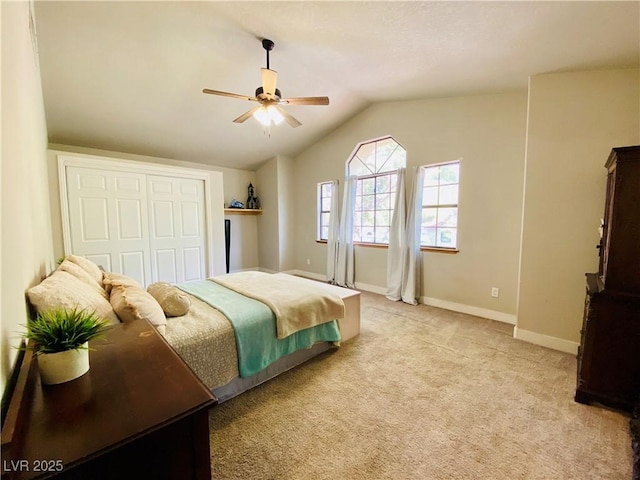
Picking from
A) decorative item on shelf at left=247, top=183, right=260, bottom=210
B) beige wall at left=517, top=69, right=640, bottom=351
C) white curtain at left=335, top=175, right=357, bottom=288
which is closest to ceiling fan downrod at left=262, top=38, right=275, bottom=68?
white curtain at left=335, top=175, right=357, bottom=288

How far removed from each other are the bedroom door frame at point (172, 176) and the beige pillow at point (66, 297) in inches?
99.9

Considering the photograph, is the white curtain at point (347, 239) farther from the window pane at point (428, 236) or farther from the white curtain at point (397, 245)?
the window pane at point (428, 236)

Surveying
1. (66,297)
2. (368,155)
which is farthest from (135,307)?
(368,155)

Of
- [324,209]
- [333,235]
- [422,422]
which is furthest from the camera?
[324,209]

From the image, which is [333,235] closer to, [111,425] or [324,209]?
[324,209]

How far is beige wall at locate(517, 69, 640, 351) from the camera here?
7.47 ft

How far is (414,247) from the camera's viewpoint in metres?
3.89

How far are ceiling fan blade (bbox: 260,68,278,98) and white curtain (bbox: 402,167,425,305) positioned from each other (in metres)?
2.30

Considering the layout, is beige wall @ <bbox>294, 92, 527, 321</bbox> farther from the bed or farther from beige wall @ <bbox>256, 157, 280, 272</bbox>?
beige wall @ <bbox>256, 157, 280, 272</bbox>

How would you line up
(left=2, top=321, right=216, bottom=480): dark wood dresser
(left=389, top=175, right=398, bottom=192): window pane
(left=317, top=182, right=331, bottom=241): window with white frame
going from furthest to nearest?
(left=317, top=182, right=331, bottom=241): window with white frame
(left=389, top=175, right=398, bottom=192): window pane
(left=2, top=321, right=216, bottom=480): dark wood dresser

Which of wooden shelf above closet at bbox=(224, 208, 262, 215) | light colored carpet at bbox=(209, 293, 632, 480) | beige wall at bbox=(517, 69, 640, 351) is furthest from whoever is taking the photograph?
wooden shelf above closet at bbox=(224, 208, 262, 215)

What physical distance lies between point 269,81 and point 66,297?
220cm

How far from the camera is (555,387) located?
79.4 inches

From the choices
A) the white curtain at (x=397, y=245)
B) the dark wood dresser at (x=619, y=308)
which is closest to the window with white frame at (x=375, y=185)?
the white curtain at (x=397, y=245)
